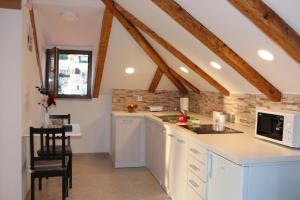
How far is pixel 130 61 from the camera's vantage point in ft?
15.5

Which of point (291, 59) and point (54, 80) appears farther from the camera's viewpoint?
point (54, 80)

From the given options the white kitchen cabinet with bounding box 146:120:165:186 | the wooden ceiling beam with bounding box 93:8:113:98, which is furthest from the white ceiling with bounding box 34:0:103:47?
→ the white kitchen cabinet with bounding box 146:120:165:186

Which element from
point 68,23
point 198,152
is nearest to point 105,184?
point 198,152

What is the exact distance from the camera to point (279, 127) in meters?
2.45

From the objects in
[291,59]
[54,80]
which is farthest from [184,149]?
[54,80]

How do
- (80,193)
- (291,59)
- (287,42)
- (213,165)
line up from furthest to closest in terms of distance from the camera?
(80,193) → (213,165) → (291,59) → (287,42)

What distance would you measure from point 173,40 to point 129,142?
2018 mm

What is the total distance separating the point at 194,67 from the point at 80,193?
221 cm

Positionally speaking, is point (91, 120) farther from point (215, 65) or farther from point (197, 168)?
point (197, 168)

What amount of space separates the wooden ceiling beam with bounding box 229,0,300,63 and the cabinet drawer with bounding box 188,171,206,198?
4.43 ft

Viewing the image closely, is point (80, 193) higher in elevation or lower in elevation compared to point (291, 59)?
lower

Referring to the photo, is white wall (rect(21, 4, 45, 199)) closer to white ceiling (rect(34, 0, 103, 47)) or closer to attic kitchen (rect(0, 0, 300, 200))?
attic kitchen (rect(0, 0, 300, 200))

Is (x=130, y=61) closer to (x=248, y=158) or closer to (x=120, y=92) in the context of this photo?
(x=120, y=92)

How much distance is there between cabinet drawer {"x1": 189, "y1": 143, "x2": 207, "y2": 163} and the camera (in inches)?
101
